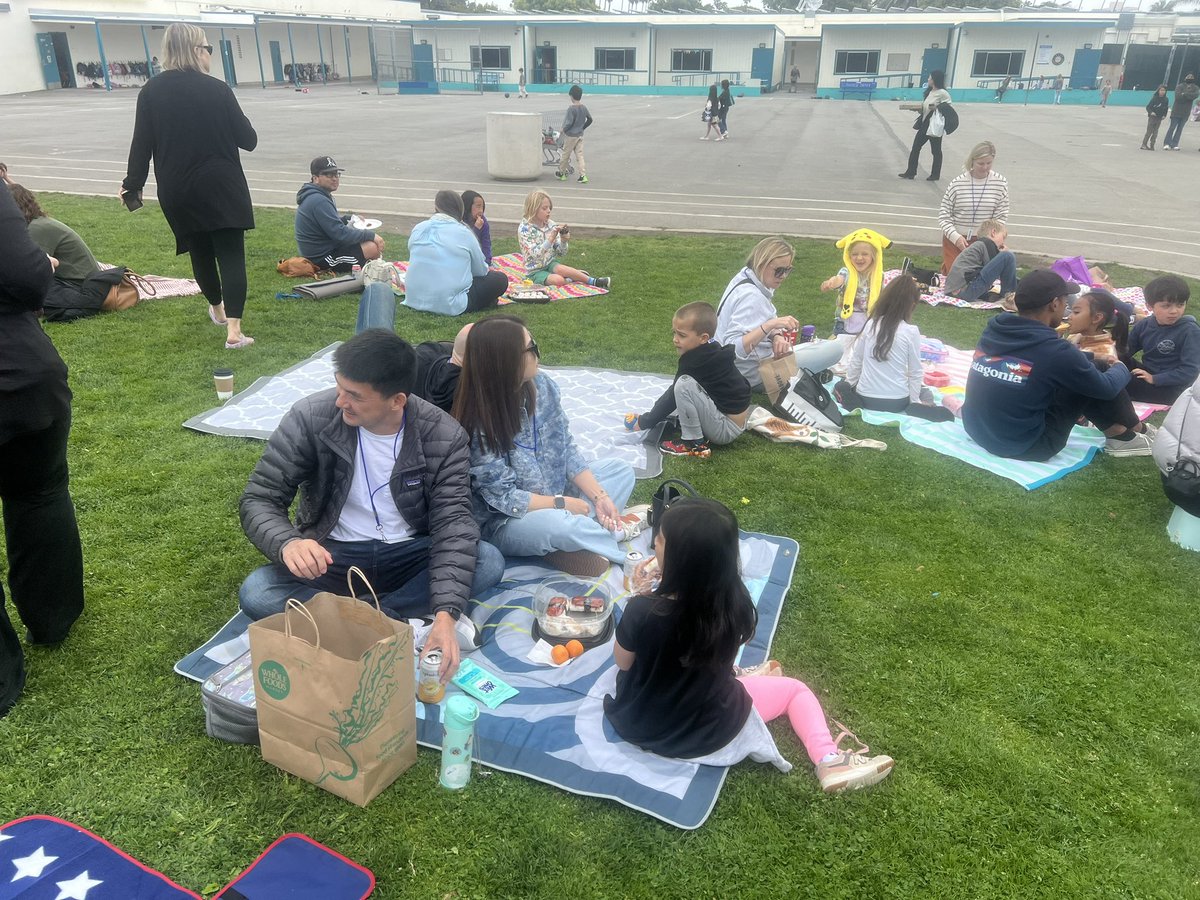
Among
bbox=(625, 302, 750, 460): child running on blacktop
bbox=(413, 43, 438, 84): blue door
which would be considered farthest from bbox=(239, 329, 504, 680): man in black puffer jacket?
bbox=(413, 43, 438, 84): blue door

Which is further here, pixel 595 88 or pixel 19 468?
pixel 595 88

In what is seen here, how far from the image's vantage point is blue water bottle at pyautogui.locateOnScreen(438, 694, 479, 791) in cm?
292

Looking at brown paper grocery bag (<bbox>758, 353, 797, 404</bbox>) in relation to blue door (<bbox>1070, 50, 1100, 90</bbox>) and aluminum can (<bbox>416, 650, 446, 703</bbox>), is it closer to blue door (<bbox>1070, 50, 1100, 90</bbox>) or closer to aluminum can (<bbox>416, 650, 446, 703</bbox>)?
aluminum can (<bbox>416, 650, 446, 703</bbox>)

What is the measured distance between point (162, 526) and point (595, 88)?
2364 inches

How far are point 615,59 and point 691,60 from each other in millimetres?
5390

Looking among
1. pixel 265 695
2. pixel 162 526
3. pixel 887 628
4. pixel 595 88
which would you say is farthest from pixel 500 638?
pixel 595 88

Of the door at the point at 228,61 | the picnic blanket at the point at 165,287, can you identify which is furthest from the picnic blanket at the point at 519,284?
the door at the point at 228,61

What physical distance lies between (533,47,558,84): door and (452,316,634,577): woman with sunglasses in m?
62.2

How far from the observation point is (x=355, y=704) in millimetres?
2684

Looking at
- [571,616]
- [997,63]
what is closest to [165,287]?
[571,616]

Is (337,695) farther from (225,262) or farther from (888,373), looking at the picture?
(225,262)

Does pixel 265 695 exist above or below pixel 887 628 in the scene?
above

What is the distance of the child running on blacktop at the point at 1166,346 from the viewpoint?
20.7ft

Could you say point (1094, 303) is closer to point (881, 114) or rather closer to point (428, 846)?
point (428, 846)
